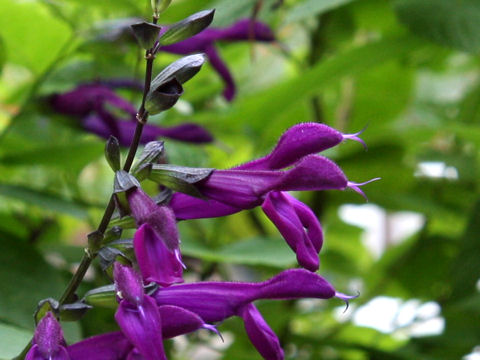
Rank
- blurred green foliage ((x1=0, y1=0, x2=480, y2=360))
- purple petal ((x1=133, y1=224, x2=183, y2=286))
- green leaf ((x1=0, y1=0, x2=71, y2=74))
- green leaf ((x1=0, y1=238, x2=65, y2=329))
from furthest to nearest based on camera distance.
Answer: green leaf ((x1=0, y1=0, x2=71, y2=74)) < blurred green foliage ((x1=0, y1=0, x2=480, y2=360)) < green leaf ((x1=0, y1=238, x2=65, y2=329)) < purple petal ((x1=133, y1=224, x2=183, y2=286))

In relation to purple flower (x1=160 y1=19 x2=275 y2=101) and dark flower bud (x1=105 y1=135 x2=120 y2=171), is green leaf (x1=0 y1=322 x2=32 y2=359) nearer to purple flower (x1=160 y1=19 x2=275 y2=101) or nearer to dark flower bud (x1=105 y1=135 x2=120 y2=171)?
dark flower bud (x1=105 y1=135 x2=120 y2=171)

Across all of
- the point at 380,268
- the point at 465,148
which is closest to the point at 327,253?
the point at 380,268

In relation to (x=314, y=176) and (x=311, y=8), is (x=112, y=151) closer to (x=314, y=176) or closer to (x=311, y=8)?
(x=314, y=176)

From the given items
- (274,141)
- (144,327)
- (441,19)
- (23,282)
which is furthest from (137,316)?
(274,141)

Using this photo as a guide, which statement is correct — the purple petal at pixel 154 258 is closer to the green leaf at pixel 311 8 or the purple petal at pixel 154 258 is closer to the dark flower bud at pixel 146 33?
the dark flower bud at pixel 146 33

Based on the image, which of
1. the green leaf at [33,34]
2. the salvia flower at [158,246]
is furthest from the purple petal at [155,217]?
the green leaf at [33,34]

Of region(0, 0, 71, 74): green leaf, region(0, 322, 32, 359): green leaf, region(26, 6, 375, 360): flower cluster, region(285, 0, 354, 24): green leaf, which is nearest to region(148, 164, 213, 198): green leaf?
region(26, 6, 375, 360): flower cluster

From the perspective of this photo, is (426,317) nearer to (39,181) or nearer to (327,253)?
(327,253)
